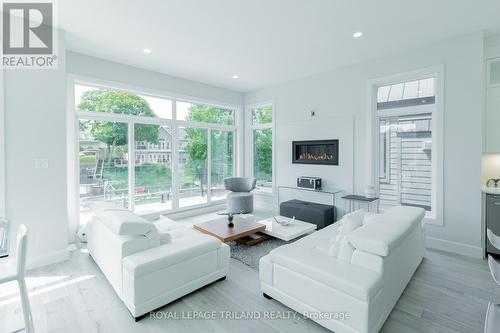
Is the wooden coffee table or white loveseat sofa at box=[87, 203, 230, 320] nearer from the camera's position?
white loveseat sofa at box=[87, 203, 230, 320]

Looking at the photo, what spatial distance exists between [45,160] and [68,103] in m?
1.08

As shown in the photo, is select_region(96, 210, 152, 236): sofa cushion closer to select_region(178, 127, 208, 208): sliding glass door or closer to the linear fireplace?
select_region(178, 127, 208, 208): sliding glass door

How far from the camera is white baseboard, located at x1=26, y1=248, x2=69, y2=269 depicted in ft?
9.57

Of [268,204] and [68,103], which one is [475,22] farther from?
[68,103]

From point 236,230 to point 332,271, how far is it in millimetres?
1715

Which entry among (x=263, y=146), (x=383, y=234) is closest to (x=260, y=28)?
(x=383, y=234)

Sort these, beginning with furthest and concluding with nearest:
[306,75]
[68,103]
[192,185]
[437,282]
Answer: [192,185] → [306,75] → [68,103] → [437,282]

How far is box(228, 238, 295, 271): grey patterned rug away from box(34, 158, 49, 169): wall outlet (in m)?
2.55

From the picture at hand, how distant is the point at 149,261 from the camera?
2.03 meters

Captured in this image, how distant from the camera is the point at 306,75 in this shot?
501 centimetres

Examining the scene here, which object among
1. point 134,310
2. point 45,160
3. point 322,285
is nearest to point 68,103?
point 45,160

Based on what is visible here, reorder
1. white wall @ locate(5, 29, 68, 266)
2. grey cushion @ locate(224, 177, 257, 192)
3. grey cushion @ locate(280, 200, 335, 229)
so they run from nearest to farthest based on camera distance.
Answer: white wall @ locate(5, 29, 68, 266), grey cushion @ locate(280, 200, 335, 229), grey cushion @ locate(224, 177, 257, 192)

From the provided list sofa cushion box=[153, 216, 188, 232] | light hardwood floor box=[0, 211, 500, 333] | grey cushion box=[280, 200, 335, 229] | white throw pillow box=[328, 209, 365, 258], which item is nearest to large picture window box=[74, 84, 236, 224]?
sofa cushion box=[153, 216, 188, 232]

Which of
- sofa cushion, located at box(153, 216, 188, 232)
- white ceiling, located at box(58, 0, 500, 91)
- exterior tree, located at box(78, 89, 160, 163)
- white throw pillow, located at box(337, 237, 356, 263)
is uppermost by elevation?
white ceiling, located at box(58, 0, 500, 91)
